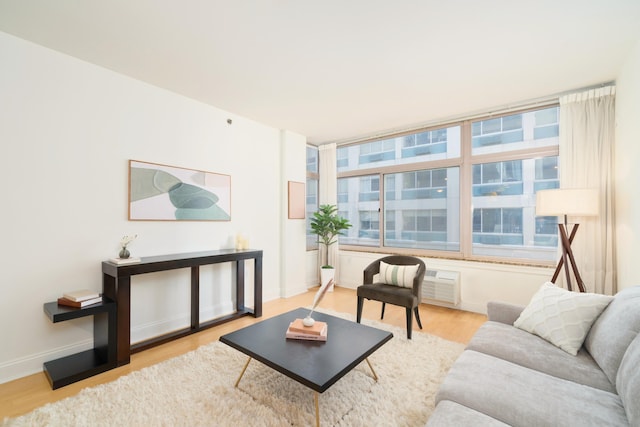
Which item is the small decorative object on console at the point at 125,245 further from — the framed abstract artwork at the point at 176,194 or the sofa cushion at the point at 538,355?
the sofa cushion at the point at 538,355

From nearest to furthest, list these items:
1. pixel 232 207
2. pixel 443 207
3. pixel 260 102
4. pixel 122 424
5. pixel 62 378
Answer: pixel 122 424
pixel 62 378
pixel 260 102
pixel 232 207
pixel 443 207

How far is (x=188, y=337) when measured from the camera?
303 centimetres

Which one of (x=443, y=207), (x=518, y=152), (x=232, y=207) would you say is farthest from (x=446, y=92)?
(x=232, y=207)

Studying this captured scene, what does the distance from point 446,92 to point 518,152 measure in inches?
50.7

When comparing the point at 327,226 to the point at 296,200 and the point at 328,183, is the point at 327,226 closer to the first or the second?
the point at 296,200

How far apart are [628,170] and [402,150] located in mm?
2625

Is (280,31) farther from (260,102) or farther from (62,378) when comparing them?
(62,378)

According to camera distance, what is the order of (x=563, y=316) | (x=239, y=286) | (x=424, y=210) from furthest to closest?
(x=424, y=210) < (x=239, y=286) < (x=563, y=316)

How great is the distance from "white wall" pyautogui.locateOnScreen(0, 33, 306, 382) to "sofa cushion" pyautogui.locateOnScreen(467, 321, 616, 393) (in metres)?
3.01

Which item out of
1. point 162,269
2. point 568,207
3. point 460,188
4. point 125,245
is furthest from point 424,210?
point 125,245

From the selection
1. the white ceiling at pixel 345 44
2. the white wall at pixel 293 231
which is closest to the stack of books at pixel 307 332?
the white ceiling at pixel 345 44

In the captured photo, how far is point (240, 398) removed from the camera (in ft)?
6.38

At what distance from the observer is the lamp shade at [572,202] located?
8.80ft

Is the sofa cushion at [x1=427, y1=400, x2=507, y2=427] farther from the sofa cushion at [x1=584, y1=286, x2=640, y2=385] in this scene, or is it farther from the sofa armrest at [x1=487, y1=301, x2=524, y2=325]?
the sofa armrest at [x1=487, y1=301, x2=524, y2=325]
